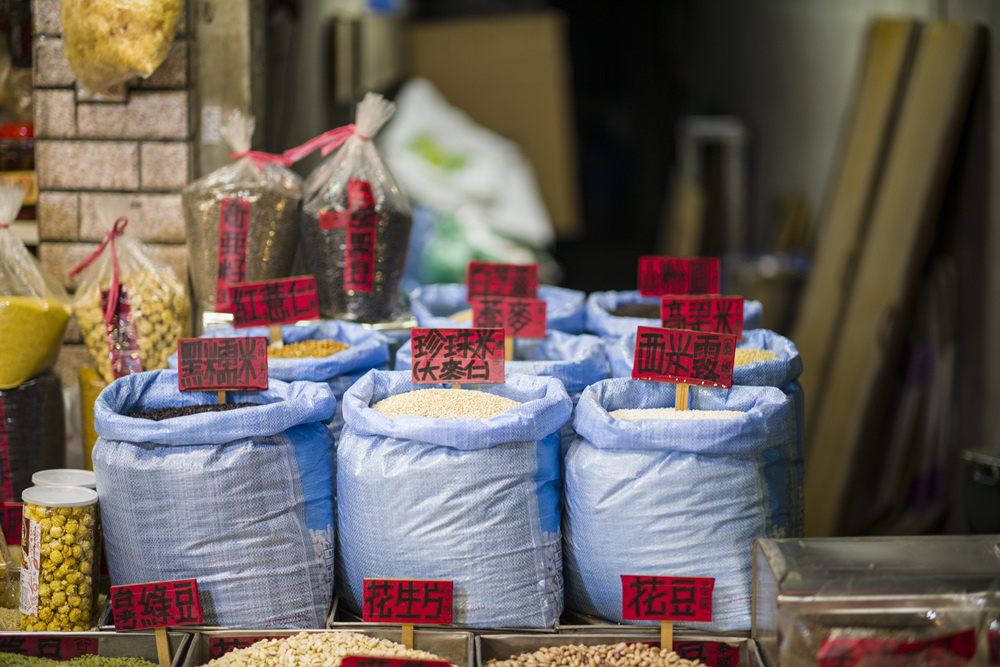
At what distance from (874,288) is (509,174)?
183cm

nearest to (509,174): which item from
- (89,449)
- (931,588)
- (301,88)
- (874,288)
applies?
(301,88)

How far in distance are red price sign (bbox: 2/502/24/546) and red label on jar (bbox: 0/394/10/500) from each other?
0.07 metres

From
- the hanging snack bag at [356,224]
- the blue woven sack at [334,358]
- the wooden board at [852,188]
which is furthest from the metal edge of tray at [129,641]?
the wooden board at [852,188]

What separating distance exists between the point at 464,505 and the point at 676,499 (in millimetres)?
307

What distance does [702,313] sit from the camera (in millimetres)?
1555

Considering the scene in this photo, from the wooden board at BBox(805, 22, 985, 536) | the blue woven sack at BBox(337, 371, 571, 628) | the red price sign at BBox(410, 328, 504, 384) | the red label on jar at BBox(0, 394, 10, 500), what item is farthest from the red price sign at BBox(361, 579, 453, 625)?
the wooden board at BBox(805, 22, 985, 536)

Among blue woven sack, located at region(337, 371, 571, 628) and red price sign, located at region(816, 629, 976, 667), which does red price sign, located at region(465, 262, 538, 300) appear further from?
red price sign, located at region(816, 629, 976, 667)

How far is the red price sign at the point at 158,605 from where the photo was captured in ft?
3.92

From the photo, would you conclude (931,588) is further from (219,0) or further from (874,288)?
(874,288)

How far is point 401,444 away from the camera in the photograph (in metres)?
1.21

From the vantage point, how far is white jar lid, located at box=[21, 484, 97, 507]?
4.07ft

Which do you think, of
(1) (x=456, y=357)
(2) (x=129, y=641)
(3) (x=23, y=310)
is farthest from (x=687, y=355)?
(3) (x=23, y=310)

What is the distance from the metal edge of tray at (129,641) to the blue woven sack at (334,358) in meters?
0.40

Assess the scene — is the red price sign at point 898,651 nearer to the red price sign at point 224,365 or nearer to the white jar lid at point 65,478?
the red price sign at point 224,365
